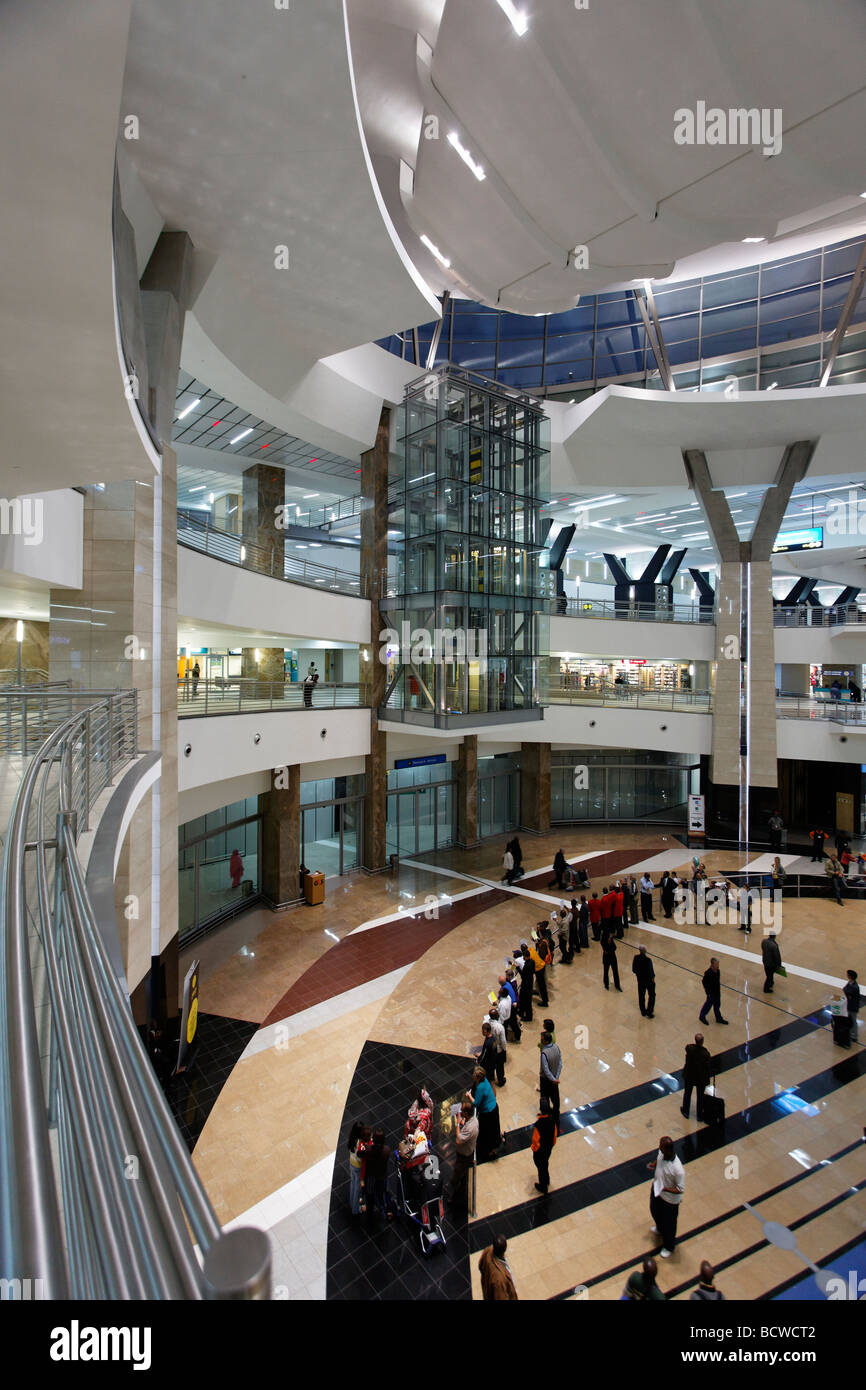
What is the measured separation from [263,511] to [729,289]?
1476 centimetres

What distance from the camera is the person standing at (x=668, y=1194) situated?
549cm

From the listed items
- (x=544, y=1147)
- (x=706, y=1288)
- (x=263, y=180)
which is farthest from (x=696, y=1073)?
(x=263, y=180)

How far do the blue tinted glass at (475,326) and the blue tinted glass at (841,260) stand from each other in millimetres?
9263

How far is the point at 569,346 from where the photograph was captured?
20234mm

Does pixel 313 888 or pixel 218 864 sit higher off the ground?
pixel 218 864

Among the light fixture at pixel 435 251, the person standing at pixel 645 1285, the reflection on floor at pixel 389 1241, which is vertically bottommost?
the reflection on floor at pixel 389 1241

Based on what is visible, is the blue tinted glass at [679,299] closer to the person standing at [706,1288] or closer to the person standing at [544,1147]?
the person standing at [544,1147]

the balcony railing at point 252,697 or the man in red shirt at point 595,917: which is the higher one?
the balcony railing at point 252,697

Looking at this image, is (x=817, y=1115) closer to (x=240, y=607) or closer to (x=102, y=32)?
(x=102, y=32)

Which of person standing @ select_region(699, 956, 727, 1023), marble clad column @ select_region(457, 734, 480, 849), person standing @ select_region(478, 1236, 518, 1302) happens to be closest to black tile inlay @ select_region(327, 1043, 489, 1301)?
person standing @ select_region(478, 1236, 518, 1302)

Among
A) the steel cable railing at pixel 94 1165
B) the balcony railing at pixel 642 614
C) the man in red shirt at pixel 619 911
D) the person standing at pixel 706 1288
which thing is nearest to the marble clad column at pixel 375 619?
the balcony railing at pixel 642 614

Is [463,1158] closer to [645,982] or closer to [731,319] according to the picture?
[645,982]

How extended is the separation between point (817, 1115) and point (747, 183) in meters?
13.1

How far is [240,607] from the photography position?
1159cm
